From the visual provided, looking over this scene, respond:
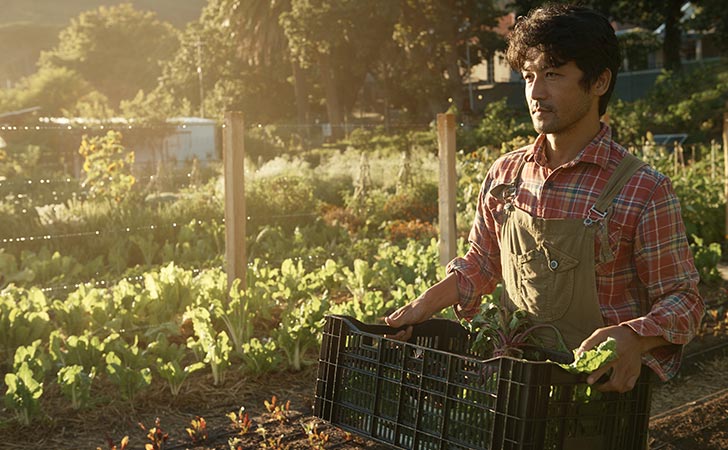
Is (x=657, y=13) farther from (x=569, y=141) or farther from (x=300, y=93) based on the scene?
(x=569, y=141)

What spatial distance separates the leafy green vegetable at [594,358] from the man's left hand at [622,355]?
51 mm

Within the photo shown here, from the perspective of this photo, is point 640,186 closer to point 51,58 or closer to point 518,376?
point 518,376

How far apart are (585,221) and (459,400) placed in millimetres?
654

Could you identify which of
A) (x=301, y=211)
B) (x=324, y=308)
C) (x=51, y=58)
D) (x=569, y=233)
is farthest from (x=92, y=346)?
(x=51, y=58)

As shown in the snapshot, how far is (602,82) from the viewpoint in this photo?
9.12 feet

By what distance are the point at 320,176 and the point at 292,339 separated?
11111mm

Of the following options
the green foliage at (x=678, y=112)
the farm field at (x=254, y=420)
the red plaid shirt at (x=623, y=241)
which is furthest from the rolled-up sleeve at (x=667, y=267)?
the green foliage at (x=678, y=112)

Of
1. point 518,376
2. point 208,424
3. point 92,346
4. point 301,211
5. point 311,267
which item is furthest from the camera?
point 301,211

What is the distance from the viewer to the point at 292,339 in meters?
5.84

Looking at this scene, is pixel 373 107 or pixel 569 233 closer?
pixel 569 233

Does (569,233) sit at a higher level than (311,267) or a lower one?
higher

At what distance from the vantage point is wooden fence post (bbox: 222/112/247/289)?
7059 mm

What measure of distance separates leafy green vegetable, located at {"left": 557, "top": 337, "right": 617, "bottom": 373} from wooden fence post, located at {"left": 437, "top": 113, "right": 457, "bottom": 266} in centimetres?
557

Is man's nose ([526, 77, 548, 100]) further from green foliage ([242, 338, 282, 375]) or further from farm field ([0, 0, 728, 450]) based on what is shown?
green foliage ([242, 338, 282, 375])
